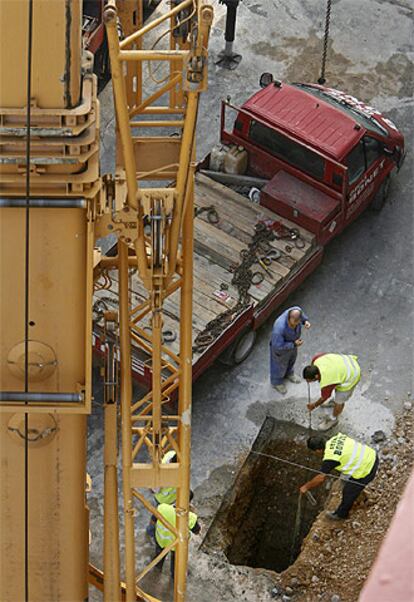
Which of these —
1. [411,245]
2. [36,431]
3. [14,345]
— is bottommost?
[411,245]

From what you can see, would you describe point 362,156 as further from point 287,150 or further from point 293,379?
point 293,379

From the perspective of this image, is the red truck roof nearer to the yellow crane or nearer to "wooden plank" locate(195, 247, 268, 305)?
"wooden plank" locate(195, 247, 268, 305)

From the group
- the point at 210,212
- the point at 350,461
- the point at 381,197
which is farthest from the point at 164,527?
the point at 381,197

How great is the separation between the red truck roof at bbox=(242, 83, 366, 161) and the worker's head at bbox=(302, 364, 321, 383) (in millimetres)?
3562

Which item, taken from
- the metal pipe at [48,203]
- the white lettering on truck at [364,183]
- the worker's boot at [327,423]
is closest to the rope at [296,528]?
the worker's boot at [327,423]

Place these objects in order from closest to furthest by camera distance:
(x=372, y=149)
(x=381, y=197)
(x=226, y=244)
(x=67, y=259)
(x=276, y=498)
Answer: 1. (x=67, y=259)
2. (x=276, y=498)
3. (x=226, y=244)
4. (x=372, y=149)
5. (x=381, y=197)

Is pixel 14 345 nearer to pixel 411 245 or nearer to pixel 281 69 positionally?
pixel 411 245

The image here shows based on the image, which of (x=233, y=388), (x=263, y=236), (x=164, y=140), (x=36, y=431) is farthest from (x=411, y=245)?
(x=36, y=431)

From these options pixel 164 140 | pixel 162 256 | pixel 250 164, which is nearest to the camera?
pixel 162 256

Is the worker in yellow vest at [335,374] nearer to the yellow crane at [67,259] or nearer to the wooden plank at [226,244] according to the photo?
the wooden plank at [226,244]

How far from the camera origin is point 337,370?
478 inches

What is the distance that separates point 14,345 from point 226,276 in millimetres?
7086

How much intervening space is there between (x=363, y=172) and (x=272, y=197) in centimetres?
148

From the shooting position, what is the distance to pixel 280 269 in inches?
538
